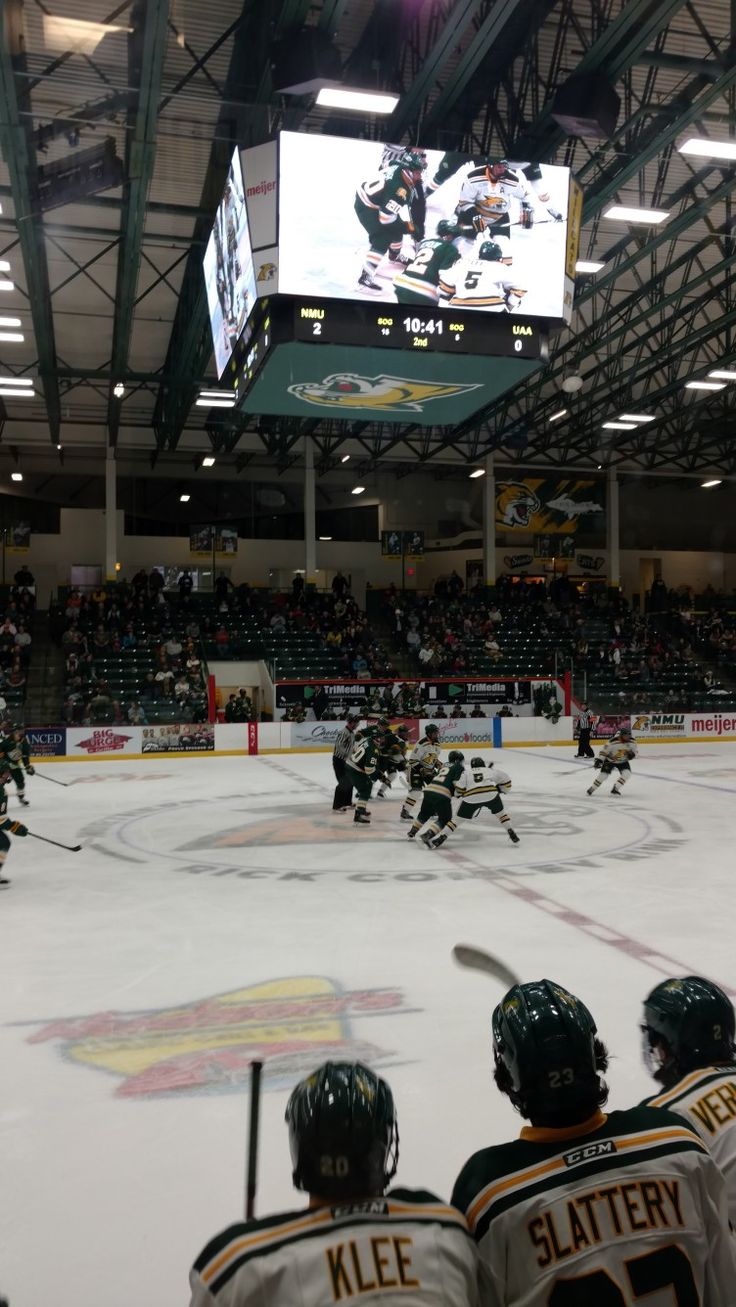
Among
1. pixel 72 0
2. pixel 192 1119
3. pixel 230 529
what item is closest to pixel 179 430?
pixel 230 529

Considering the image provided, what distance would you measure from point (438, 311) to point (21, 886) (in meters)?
7.28

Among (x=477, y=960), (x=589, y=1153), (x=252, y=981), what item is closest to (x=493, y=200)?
(x=252, y=981)

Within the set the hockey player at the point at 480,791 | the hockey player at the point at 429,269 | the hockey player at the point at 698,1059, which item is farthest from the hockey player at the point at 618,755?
the hockey player at the point at 698,1059

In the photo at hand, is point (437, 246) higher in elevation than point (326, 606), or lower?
higher

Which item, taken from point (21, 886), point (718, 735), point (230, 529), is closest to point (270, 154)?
point (21, 886)

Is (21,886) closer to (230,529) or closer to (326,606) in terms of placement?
(326,606)

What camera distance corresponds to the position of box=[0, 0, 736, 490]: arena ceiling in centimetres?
1074

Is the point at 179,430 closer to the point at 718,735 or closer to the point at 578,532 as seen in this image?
the point at 578,532

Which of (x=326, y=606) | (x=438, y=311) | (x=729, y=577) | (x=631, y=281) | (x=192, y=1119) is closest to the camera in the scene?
(x=192, y=1119)

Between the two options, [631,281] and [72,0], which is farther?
[631,281]

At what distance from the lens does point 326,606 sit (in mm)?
28062

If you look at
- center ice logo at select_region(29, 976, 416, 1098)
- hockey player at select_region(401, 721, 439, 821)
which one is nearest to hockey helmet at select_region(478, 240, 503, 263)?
hockey player at select_region(401, 721, 439, 821)

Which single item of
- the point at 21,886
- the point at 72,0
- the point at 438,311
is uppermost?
the point at 72,0

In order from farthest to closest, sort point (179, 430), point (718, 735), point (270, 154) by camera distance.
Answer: point (179, 430), point (718, 735), point (270, 154)
